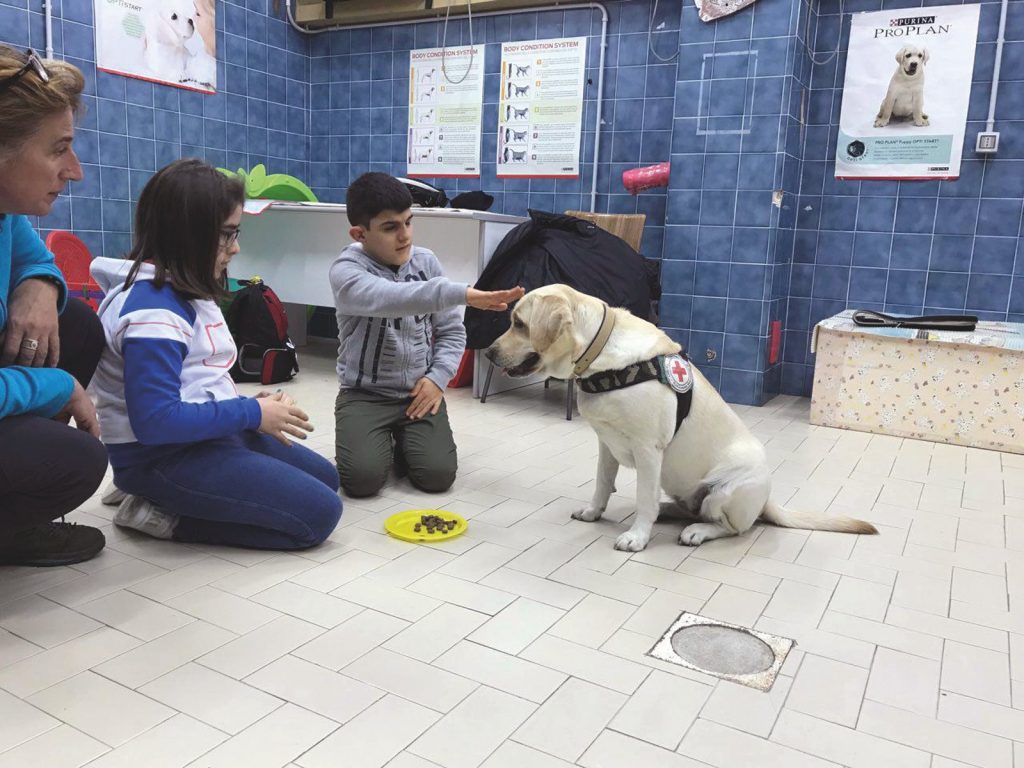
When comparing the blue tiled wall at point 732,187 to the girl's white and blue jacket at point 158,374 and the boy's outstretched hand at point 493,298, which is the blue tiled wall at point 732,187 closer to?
the boy's outstretched hand at point 493,298

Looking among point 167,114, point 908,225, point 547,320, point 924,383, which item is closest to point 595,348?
point 547,320

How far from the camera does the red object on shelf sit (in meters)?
4.55

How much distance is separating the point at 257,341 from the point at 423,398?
1.99 metres

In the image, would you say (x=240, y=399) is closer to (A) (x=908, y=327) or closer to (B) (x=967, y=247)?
(A) (x=908, y=327)

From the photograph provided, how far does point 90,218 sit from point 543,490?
344 cm

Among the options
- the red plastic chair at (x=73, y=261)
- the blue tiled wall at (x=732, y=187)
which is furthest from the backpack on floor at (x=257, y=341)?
the blue tiled wall at (x=732, y=187)

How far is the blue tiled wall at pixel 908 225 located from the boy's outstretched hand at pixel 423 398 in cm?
272

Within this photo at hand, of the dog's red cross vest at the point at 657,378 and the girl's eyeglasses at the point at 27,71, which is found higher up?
the girl's eyeglasses at the point at 27,71

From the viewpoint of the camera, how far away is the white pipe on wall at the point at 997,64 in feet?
12.6

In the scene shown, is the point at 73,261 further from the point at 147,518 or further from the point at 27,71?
the point at 27,71

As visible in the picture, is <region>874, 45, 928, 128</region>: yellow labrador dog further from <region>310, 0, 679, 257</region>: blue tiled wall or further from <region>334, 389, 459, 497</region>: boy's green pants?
<region>334, 389, 459, 497</region>: boy's green pants

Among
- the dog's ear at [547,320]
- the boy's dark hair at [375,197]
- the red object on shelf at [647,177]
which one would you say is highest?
the red object on shelf at [647,177]

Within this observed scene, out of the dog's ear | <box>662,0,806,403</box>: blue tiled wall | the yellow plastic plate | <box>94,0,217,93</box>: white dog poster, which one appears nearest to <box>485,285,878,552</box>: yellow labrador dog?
the dog's ear

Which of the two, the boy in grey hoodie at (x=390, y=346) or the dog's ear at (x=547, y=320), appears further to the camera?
the boy in grey hoodie at (x=390, y=346)
